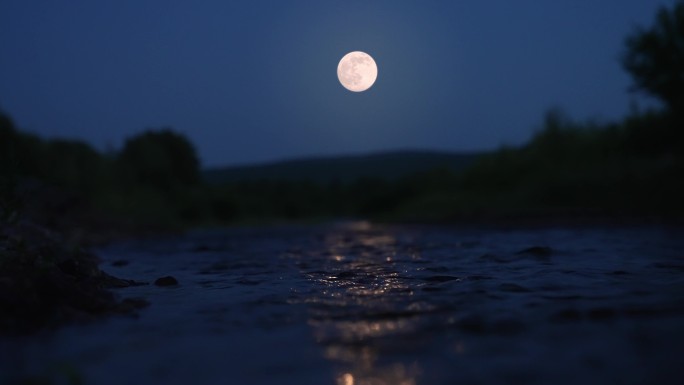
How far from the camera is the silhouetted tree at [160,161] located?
66.7 meters

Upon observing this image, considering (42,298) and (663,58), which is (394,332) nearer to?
(42,298)

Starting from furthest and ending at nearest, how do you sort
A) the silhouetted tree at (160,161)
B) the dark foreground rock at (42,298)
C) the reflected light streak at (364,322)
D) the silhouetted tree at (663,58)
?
the silhouetted tree at (160,161), the silhouetted tree at (663,58), the dark foreground rock at (42,298), the reflected light streak at (364,322)

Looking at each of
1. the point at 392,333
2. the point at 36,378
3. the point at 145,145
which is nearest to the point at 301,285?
the point at 392,333

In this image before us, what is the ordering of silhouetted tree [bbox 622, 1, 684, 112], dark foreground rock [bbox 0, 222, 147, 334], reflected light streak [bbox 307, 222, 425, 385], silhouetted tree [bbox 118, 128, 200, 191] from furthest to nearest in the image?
silhouetted tree [bbox 118, 128, 200, 191]
silhouetted tree [bbox 622, 1, 684, 112]
dark foreground rock [bbox 0, 222, 147, 334]
reflected light streak [bbox 307, 222, 425, 385]

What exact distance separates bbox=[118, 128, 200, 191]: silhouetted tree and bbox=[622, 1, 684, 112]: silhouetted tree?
43941 mm

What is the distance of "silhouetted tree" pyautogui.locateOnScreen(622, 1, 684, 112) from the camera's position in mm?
29156

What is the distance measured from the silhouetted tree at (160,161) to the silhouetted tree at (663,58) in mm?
43941

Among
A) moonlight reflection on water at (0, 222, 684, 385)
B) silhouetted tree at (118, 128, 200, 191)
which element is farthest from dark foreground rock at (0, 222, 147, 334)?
silhouetted tree at (118, 128, 200, 191)

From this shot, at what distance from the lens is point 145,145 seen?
7138 centimetres

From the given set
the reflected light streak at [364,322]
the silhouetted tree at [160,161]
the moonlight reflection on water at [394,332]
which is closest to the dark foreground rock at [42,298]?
the moonlight reflection on water at [394,332]

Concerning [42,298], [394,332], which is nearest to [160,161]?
[42,298]

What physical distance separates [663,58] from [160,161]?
2099 inches

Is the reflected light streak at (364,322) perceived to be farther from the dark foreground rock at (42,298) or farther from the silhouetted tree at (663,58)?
the silhouetted tree at (663,58)

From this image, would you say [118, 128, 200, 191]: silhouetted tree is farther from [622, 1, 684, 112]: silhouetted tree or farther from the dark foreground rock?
the dark foreground rock
